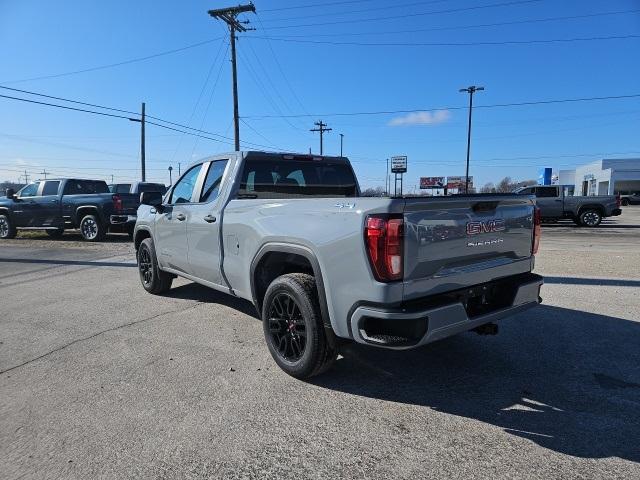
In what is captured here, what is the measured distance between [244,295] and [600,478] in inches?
125

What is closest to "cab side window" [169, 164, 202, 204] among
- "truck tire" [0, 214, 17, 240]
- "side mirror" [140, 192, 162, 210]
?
"side mirror" [140, 192, 162, 210]

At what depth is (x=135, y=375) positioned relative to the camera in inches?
155

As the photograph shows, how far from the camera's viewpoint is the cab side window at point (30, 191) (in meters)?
15.3

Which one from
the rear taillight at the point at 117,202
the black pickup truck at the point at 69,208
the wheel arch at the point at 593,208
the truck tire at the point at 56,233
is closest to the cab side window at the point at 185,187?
the black pickup truck at the point at 69,208

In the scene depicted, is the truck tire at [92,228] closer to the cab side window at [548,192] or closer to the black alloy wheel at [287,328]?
the black alloy wheel at [287,328]

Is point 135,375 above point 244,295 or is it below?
below

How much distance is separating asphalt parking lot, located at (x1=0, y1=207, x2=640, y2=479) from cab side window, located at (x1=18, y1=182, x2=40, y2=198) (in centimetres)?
1118

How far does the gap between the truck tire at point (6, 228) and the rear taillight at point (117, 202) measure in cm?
490

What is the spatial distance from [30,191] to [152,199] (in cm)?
1183

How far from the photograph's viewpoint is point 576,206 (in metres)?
20.7

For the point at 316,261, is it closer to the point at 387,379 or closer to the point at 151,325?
the point at 387,379

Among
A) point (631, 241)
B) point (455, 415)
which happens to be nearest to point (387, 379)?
point (455, 415)

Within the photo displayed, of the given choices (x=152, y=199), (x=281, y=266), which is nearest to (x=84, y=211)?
(x=152, y=199)

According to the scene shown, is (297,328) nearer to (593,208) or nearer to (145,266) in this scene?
(145,266)
